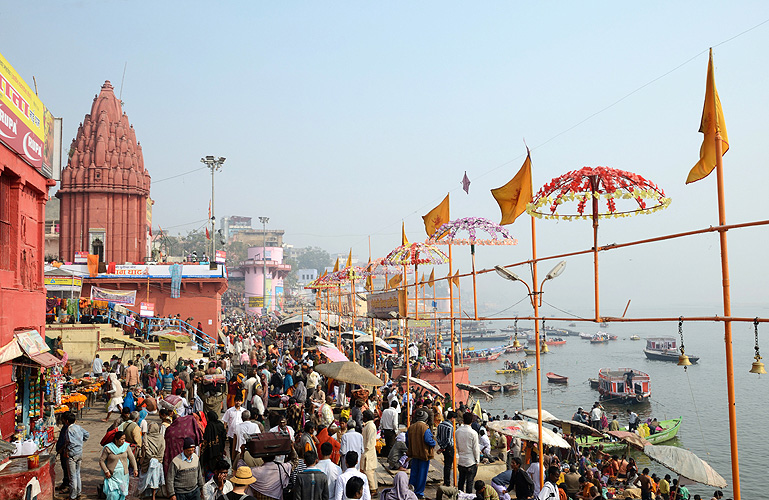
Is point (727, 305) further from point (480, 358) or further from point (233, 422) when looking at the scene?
point (480, 358)

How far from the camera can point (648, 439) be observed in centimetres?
2916

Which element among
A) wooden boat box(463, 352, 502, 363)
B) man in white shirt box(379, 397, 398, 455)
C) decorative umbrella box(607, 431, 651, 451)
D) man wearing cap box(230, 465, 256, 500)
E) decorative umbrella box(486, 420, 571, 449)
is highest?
man wearing cap box(230, 465, 256, 500)

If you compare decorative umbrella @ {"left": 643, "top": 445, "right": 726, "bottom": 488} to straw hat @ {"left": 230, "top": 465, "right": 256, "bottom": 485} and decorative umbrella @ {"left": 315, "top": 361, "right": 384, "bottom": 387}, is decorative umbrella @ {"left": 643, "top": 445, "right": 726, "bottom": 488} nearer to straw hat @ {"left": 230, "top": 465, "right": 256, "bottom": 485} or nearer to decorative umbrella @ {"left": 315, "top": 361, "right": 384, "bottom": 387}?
decorative umbrella @ {"left": 315, "top": 361, "right": 384, "bottom": 387}

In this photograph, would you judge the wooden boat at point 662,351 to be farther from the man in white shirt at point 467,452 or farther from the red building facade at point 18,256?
the red building facade at point 18,256

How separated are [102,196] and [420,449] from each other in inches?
1376

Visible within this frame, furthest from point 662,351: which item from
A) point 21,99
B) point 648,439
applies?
point 21,99

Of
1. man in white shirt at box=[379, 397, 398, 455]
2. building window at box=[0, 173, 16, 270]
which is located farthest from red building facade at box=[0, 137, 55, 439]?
man in white shirt at box=[379, 397, 398, 455]

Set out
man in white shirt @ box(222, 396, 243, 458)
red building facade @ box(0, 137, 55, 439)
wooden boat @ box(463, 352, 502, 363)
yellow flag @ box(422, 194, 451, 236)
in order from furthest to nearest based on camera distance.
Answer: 1. wooden boat @ box(463, 352, 502, 363)
2. yellow flag @ box(422, 194, 451, 236)
3. red building facade @ box(0, 137, 55, 439)
4. man in white shirt @ box(222, 396, 243, 458)

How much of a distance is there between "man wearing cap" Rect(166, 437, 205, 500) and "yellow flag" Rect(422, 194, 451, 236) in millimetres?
8311

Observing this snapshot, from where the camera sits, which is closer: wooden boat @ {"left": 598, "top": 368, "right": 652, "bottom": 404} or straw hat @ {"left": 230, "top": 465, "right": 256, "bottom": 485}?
straw hat @ {"left": 230, "top": 465, "right": 256, "bottom": 485}

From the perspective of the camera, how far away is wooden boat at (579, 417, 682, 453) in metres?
25.5

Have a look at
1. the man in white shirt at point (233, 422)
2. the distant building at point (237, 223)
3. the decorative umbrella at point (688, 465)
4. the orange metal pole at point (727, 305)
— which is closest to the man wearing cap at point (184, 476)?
the man in white shirt at point (233, 422)

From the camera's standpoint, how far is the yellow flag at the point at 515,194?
948 centimetres

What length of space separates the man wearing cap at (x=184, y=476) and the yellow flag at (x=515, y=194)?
5547 mm
